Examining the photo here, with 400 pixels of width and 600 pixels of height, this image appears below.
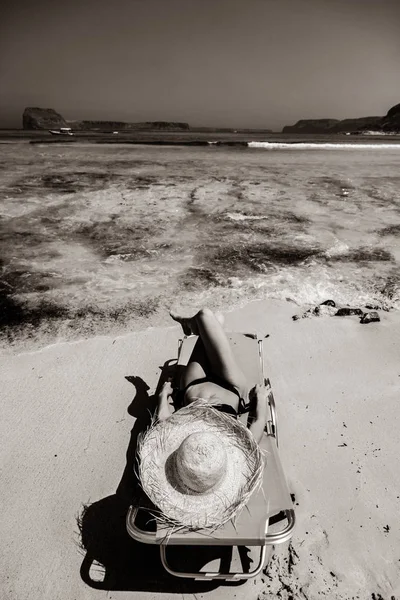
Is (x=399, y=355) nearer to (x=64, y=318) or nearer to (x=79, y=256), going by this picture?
(x=64, y=318)

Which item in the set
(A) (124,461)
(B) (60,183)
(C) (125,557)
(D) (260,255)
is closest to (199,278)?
(D) (260,255)

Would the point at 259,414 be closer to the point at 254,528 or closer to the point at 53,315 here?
the point at 254,528

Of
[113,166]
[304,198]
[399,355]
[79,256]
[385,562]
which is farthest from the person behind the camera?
Answer: [113,166]

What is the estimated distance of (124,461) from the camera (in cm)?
319

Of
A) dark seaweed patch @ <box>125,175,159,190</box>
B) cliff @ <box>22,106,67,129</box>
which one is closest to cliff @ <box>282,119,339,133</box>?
cliff @ <box>22,106,67,129</box>

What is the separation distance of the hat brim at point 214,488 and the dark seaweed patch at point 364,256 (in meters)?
5.54

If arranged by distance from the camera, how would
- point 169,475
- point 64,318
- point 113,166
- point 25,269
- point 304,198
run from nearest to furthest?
point 169,475 → point 64,318 → point 25,269 → point 304,198 → point 113,166

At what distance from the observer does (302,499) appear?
287cm

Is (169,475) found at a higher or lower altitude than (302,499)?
higher

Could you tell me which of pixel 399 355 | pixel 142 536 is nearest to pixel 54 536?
pixel 142 536

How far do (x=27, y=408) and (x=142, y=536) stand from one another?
2187 millimetres

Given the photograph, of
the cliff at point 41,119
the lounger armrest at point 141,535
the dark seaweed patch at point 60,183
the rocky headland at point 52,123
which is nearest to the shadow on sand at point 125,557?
the lounger armrest at point 141,535

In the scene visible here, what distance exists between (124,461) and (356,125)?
593 feet

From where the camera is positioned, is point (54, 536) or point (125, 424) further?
point (125, 424)
